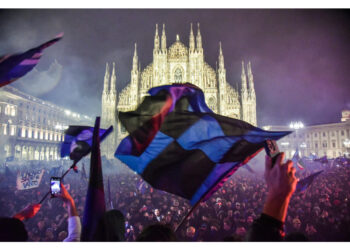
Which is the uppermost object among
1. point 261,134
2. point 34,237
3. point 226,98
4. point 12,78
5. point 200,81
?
point 200,81

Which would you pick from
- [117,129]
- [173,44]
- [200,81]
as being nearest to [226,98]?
[200,81]

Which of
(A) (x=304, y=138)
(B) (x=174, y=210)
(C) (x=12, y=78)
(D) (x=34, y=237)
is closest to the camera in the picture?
(C) (x=12, y=78)

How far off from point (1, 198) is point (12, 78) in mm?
6397

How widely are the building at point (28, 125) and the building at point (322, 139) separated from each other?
46192mm

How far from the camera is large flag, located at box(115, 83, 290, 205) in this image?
3027mm

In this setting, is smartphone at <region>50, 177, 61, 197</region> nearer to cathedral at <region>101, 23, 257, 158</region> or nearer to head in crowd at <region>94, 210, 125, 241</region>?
head in crowd at <region>94, 210, 125, 241</region>

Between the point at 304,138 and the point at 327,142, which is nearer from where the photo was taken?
the point at 327,142

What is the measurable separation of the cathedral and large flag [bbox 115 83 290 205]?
27573 mm

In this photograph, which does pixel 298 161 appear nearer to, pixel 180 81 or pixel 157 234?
pixel 157 234

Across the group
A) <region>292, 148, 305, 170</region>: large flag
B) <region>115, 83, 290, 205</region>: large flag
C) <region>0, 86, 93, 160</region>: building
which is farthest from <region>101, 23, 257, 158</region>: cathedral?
<region>115, 83, 290, 205</region>: large flag

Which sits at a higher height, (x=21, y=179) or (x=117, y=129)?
(x=117, y=129)

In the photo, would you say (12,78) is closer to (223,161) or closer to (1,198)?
(223,161)

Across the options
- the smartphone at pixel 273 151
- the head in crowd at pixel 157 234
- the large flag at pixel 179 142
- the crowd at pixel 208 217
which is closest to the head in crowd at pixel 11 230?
the head in crowd at pixel 157 234

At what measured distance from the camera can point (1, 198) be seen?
719 cm
